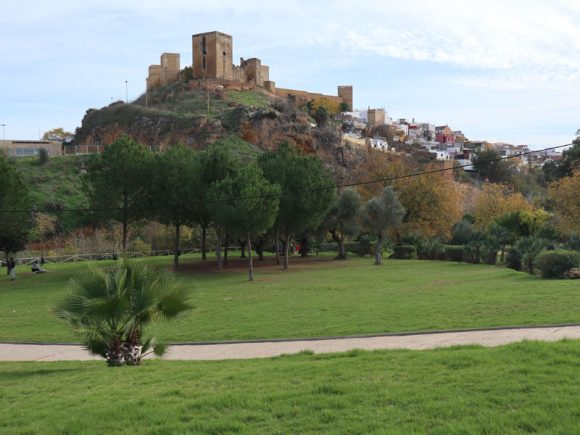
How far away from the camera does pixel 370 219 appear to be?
3769 cm

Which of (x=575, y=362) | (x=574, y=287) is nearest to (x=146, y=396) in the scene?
(x=575, y=362)

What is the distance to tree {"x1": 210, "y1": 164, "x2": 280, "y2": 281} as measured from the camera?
94.8 feet

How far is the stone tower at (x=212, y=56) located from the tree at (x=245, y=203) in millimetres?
72043

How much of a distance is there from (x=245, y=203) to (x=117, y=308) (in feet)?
64.7

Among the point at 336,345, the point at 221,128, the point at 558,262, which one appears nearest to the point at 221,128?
the point at 221,128

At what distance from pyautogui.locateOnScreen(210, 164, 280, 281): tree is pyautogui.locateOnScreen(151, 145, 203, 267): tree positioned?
359 centimetres

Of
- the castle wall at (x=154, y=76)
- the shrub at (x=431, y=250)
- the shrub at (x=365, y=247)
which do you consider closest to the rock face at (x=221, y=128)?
the castle wall at (x=154, y=76)

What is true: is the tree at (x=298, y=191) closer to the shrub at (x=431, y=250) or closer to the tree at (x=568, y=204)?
the shrub at (x=431, y=250)

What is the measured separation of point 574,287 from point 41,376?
1513cm

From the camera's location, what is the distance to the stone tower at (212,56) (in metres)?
98.2

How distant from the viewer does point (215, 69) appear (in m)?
97.9

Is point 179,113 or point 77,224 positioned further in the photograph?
point 179,113

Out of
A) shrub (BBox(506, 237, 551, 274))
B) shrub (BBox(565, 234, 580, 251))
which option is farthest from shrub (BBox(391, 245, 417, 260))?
shrub (BBox(565, 234, 580, 251))

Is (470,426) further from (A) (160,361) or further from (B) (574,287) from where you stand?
(B) (574,287)
